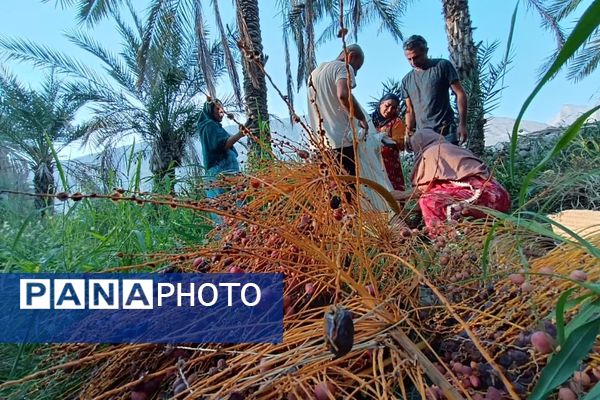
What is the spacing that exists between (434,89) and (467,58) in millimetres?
2040

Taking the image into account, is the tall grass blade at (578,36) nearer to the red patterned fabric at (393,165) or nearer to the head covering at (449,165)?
the head covering at (449,165)

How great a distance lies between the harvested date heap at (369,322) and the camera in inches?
15.0

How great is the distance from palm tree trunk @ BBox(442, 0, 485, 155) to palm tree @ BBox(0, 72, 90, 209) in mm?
6194

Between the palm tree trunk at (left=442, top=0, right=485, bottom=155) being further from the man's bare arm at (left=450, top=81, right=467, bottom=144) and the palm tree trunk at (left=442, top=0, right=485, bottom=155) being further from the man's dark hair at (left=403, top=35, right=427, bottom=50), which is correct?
the man's dark hair at (left=403, top=35, right=427, bottom=50)

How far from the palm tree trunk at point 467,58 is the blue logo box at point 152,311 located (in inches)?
149

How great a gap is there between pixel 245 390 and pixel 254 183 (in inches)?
14.8

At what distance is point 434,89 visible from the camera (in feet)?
8.51

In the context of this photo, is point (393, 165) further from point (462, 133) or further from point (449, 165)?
point (449, 165)

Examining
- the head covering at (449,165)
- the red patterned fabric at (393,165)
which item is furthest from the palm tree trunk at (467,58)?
the head covering at (449,165)

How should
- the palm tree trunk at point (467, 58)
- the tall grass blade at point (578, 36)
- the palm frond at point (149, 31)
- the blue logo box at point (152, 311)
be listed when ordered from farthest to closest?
the palm frond at point (149, 31)
the palm tree trunk at point (467, 58)
the blue logo box at point (152, 311)
the tall grass blade at point (578, 36)

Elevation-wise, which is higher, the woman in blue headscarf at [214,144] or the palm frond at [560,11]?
the palm frond at [560,11]

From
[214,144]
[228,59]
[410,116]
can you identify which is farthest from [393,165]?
[228,59]

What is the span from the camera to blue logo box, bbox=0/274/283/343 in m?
0.51

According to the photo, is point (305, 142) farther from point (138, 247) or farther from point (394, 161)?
point (394, 161)
